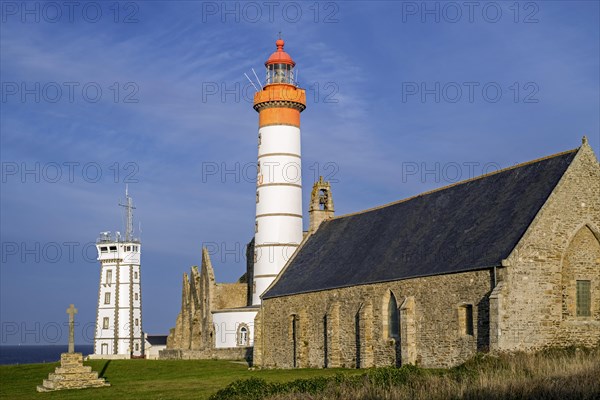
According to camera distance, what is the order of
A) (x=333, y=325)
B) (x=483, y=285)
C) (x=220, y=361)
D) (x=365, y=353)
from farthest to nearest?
(x=220, y=361) → (x=333, y=325) → (x=365, y=353) → (x=483, y=285)

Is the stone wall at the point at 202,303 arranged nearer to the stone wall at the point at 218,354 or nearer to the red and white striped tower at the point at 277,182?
the stone wall at the point at 218,354

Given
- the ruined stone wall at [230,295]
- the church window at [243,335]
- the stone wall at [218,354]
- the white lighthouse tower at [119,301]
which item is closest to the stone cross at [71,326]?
the stone wall at [218,354]

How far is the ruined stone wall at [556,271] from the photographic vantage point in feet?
89.1

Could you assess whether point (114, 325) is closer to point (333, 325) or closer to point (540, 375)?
point (333, 325)

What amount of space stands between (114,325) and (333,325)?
38.7 metres

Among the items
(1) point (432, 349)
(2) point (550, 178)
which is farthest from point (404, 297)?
(2) point (550, 178)

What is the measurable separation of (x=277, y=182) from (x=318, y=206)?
10.0 ft

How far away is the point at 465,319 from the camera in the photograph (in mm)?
29172

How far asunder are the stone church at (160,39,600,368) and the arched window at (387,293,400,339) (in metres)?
0.07

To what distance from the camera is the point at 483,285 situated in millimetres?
28219

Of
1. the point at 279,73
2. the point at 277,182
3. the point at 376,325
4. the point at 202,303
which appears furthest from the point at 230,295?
the point at 376,325

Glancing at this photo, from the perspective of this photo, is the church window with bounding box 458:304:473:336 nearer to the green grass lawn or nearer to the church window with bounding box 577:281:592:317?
the church window with bounding box 577:281:592:317

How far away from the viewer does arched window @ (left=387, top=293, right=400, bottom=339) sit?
33.5 meters

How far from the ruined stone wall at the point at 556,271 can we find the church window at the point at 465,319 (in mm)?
1929
